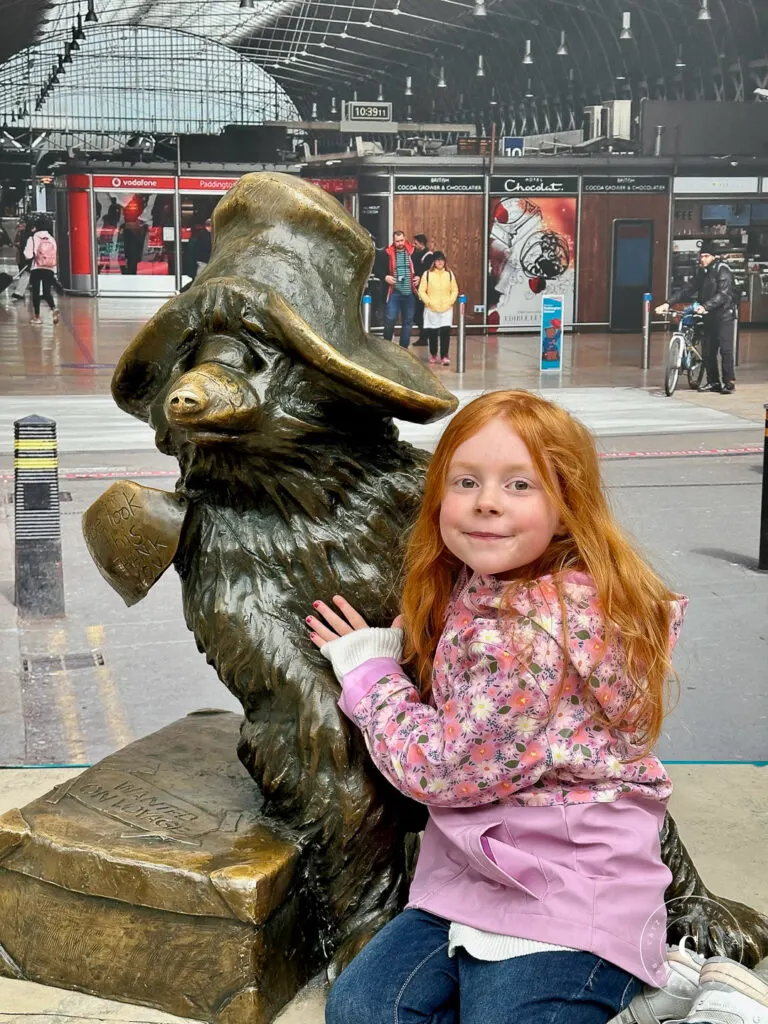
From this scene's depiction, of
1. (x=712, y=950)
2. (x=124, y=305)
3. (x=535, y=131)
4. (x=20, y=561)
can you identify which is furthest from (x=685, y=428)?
(x=712, y=950)

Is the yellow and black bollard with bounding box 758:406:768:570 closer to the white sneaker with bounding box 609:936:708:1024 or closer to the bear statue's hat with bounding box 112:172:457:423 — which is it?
the bear statue's hat with bounding box 112:172:457:423

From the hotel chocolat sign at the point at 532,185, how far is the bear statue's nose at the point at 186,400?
2884 millimetres

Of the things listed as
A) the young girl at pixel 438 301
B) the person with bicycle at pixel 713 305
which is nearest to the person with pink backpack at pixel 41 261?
the young girl at pixel 438 301

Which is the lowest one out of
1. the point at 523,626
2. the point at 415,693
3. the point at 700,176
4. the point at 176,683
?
the point at 176,683

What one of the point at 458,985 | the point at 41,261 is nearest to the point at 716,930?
the point at 458,985

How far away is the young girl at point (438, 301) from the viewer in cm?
480

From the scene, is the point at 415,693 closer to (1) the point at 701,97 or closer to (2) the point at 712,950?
(2) the point at 712,950

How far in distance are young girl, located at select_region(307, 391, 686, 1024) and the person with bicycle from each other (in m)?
3.08

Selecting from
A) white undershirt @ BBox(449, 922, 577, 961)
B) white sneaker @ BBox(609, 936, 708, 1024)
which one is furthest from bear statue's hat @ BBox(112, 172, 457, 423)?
white sneaker @ BBox(609, 936, 708, 1024)

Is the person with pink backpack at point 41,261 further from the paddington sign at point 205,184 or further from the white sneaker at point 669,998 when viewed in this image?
the white sneaker at point 669,998

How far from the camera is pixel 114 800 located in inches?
100

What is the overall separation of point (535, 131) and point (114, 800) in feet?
10.1

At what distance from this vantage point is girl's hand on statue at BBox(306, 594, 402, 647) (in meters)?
2.41

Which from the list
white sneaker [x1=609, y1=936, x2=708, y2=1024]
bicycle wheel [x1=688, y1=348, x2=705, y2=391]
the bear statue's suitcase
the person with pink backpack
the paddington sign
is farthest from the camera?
bicycle wheel [x1=688, y1=348, x2=705, y2=391]
